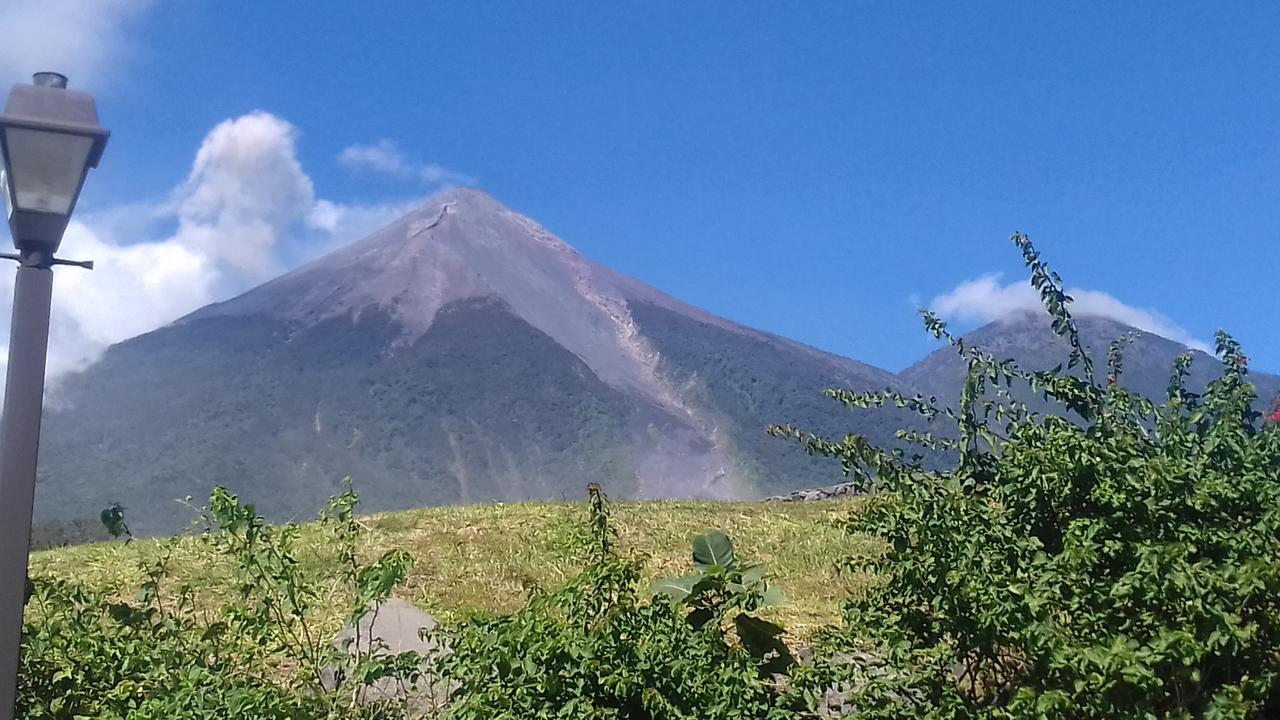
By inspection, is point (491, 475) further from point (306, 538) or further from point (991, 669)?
point (991, 669)

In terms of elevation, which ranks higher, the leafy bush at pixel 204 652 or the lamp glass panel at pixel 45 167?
the lamp glass panel at pixel 45 167

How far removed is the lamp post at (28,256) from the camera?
12.9 feet

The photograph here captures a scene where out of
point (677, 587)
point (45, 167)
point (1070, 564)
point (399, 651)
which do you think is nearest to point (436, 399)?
point (399, 651)

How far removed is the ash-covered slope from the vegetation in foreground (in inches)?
1983

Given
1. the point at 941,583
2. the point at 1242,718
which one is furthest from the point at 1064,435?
the point at 1242,718

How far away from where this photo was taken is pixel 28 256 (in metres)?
4.13

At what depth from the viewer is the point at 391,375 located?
291 ft

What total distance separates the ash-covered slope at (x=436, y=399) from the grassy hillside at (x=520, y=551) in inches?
1780

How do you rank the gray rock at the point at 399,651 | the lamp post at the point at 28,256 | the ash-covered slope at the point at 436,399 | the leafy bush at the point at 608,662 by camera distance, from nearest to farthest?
the lamp post at the point at 28,256
the leafy bush at the point at 608,662
the gray rock at the point at 399,651
the ash-covered slope at the point at 436,399

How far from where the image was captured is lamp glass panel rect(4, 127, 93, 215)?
401 cm

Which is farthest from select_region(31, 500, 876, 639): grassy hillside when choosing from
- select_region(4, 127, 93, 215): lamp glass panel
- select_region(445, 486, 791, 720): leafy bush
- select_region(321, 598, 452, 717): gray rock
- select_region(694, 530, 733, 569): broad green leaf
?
select_region(4, 127, 93, 215): lamp glass panel

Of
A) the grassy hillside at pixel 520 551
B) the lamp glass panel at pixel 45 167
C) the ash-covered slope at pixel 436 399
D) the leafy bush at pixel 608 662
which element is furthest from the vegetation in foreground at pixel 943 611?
the ash-covered slope at pixel 436 399

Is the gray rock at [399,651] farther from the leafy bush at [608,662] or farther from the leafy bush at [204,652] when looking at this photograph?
the leafy bush at [608,662]

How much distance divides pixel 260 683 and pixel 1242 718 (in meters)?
3.78
